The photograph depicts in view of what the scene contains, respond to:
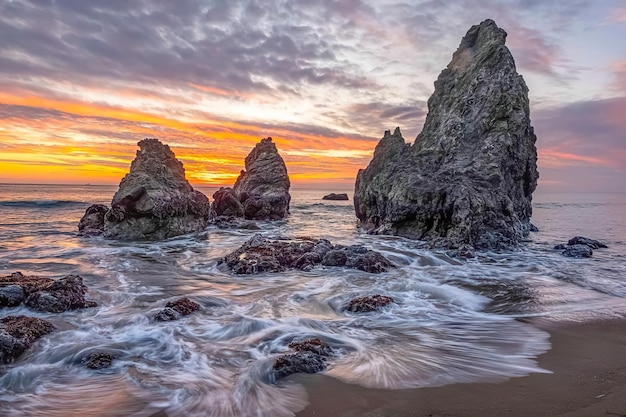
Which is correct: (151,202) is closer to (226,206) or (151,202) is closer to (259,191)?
(226,206)

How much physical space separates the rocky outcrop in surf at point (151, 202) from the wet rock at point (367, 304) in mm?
15374

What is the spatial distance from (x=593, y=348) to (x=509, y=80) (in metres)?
21.5

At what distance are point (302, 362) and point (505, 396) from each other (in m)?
2.80

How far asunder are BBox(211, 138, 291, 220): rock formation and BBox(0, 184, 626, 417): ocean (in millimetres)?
17875

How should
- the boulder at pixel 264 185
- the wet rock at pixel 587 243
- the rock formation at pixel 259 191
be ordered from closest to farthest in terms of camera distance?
the wet rock at pixel 587 243 < the rock formation at pixel 259 191 < the boulder at pixel 264 185

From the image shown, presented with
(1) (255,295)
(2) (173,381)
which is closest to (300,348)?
(2) (173,381)

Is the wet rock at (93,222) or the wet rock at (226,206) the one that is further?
the wet rock at (226,206)

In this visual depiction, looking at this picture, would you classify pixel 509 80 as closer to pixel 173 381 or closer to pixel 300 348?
pixel 300 348

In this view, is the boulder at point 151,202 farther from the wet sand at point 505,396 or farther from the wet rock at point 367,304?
the wet sand at point 505,396

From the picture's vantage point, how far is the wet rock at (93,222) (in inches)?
893

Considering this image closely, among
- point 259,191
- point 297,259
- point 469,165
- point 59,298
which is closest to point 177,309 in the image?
point 59,298

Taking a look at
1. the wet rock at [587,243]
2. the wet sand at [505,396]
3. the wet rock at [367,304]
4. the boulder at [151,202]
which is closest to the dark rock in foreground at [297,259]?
the wet rock at [367,304]

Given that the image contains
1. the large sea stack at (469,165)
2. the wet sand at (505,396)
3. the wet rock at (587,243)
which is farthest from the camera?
the wet rock at (587,243)

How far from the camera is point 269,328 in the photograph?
26.5 feet
